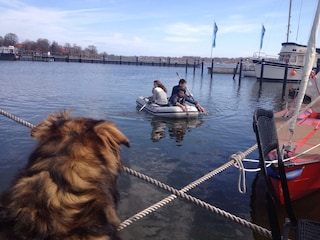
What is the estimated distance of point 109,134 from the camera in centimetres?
194

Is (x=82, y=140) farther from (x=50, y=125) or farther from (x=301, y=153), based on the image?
(x=301, y=153)

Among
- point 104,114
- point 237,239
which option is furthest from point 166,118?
point 237,239

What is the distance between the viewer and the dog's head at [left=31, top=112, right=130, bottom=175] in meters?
1.78

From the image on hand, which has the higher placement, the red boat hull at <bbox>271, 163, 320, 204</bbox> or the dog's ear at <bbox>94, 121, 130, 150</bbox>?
the dog's ear at <bbox>94, 121, 130, 150</bbox>

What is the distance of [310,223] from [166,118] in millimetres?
13366

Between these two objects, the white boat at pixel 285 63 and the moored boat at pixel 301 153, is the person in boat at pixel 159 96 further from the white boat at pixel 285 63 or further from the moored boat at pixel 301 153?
the white boat at pixel 285 63

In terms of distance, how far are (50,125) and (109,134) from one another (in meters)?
0.41

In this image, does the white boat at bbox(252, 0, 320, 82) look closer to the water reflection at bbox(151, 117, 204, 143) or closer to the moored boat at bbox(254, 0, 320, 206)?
the water reflection at bbox(151, 117, 204, 143)

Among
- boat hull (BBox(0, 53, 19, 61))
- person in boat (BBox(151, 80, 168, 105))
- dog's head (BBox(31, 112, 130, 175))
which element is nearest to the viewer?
dog's head (BBox(31, 112, 130, 175))

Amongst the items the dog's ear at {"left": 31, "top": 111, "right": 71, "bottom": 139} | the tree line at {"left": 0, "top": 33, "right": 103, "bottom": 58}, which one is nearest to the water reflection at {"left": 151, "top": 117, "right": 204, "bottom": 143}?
the dog's ear at {"left": 31, "top": 111, "right": 71, "bottom": 139}

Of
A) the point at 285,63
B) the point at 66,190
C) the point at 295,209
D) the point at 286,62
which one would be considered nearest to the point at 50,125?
the point at 66,190

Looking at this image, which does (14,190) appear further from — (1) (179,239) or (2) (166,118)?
(2) (166,118)

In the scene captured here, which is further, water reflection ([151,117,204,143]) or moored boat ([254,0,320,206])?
water reflection ([151,117,204,143])

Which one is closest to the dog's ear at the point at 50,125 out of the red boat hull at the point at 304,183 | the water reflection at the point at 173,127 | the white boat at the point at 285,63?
the red boat hull at the point at 304,183
